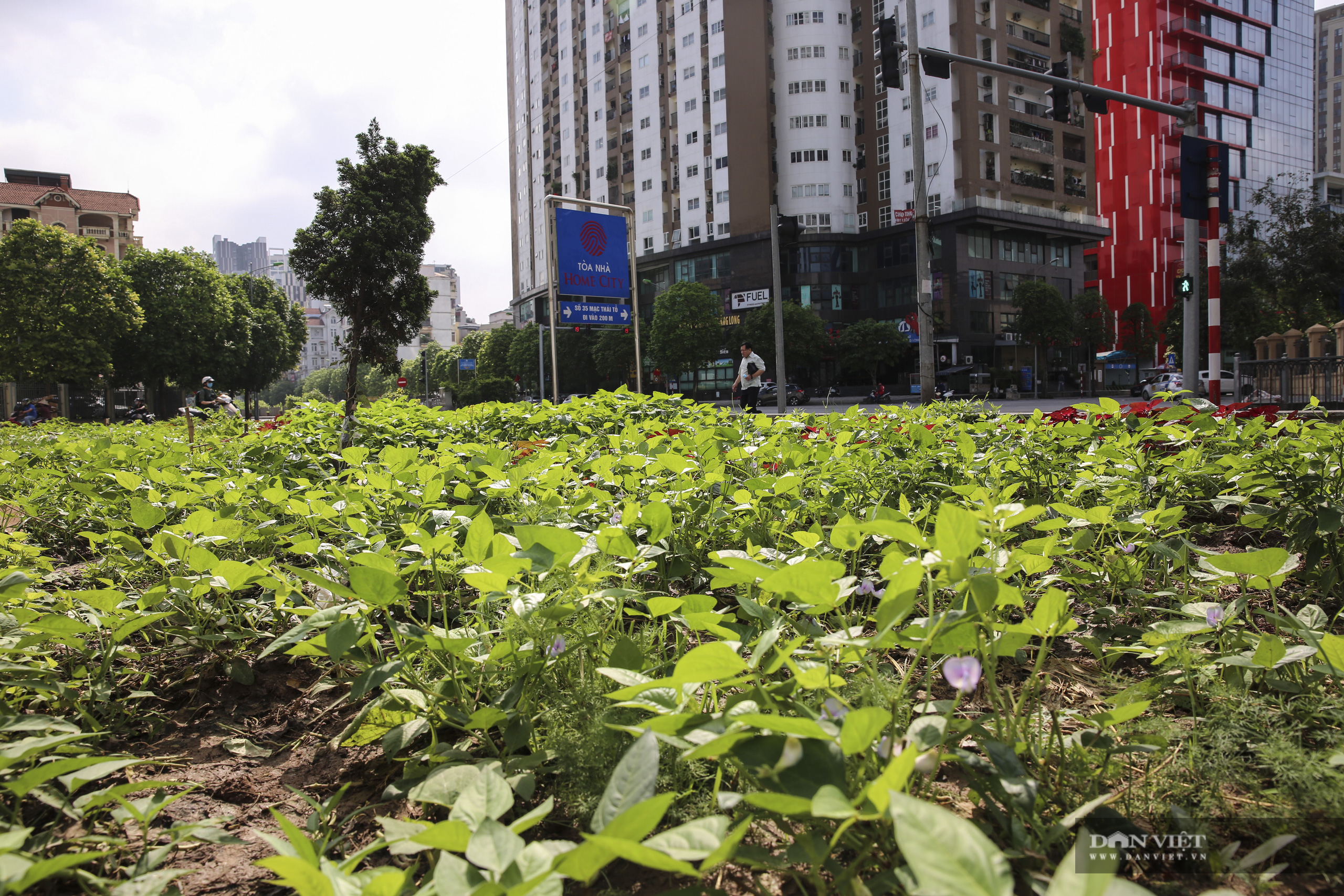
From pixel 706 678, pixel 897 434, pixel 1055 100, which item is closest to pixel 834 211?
pixel 1055 100

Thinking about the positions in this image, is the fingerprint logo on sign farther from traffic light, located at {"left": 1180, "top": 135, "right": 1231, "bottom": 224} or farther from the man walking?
traffic light, located at {"left": 1180, "top": 135, "right": 1231, "bottom": 224}

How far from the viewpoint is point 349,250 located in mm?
14977

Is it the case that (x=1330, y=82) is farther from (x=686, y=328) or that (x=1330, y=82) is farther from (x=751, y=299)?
(x=686, y=328)

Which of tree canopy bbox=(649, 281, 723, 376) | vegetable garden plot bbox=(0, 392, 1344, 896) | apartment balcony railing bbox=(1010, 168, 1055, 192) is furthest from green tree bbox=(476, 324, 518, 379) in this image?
vegetable garden plot bbox=(0, 392, 1344, 896)

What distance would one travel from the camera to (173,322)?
121 feet

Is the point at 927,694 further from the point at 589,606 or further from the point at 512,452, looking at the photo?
the point at 512,452

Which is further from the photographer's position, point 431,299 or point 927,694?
point 431,299

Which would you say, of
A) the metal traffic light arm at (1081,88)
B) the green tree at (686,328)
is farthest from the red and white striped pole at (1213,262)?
the green tree at (686,328)

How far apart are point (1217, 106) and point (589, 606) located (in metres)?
74.9

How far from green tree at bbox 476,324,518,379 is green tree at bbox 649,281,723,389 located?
2049cm

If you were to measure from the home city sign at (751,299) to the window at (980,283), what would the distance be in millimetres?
13203

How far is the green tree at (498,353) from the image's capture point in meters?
64.4

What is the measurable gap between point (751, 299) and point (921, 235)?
1535 inches

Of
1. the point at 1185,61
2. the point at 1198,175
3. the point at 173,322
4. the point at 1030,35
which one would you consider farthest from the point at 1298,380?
the point at 1185,61
